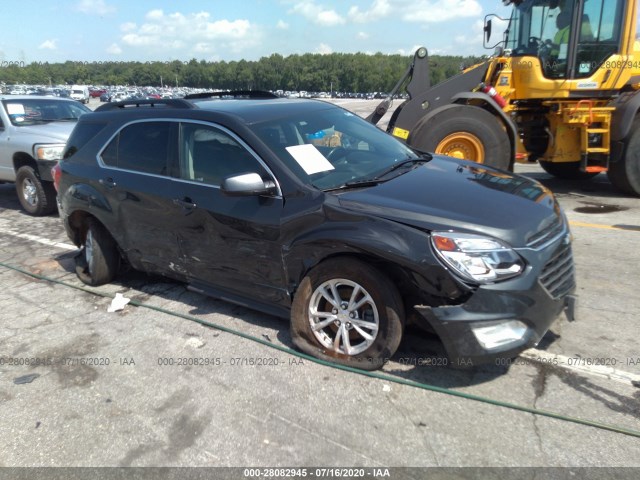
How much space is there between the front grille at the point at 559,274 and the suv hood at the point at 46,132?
797 centimetres

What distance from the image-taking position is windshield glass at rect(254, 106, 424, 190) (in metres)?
3.56

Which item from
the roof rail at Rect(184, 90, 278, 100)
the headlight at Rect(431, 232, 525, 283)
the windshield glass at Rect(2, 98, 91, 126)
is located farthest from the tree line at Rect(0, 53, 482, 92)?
the headlight at Rect(431, 232, 525, 283)

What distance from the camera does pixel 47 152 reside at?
7945 mm

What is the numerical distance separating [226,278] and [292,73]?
429ft

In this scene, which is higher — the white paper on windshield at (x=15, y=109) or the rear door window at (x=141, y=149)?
the white paper on windshield at (x=15, y=109)

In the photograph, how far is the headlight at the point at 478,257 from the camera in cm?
281

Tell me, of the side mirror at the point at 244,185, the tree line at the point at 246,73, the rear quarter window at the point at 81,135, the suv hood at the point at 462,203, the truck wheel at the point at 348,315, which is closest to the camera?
the suv hood at the point at 462,203

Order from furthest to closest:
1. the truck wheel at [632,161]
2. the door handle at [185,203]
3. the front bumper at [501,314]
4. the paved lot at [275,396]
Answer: the truck wheel at [632,161] → the door handle at [185,203] → the front bumper at [501,314] → the paved lot at [275,396]

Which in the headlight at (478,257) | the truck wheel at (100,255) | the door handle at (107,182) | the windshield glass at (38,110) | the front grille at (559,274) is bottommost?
the truck wheel at (100,255)

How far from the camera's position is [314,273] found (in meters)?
3.30

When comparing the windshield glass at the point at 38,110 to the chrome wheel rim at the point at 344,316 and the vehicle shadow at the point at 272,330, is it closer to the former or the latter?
the vehicle shadow at the point at 272,330

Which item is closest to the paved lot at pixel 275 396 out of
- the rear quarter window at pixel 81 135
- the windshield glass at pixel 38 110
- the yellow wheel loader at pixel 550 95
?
the rear quarter window at pixel 81 135

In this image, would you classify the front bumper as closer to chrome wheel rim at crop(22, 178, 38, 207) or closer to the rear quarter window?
the rear quarter window

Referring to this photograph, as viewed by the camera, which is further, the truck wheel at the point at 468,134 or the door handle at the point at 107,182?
the truck wheel at the point at 468,134
